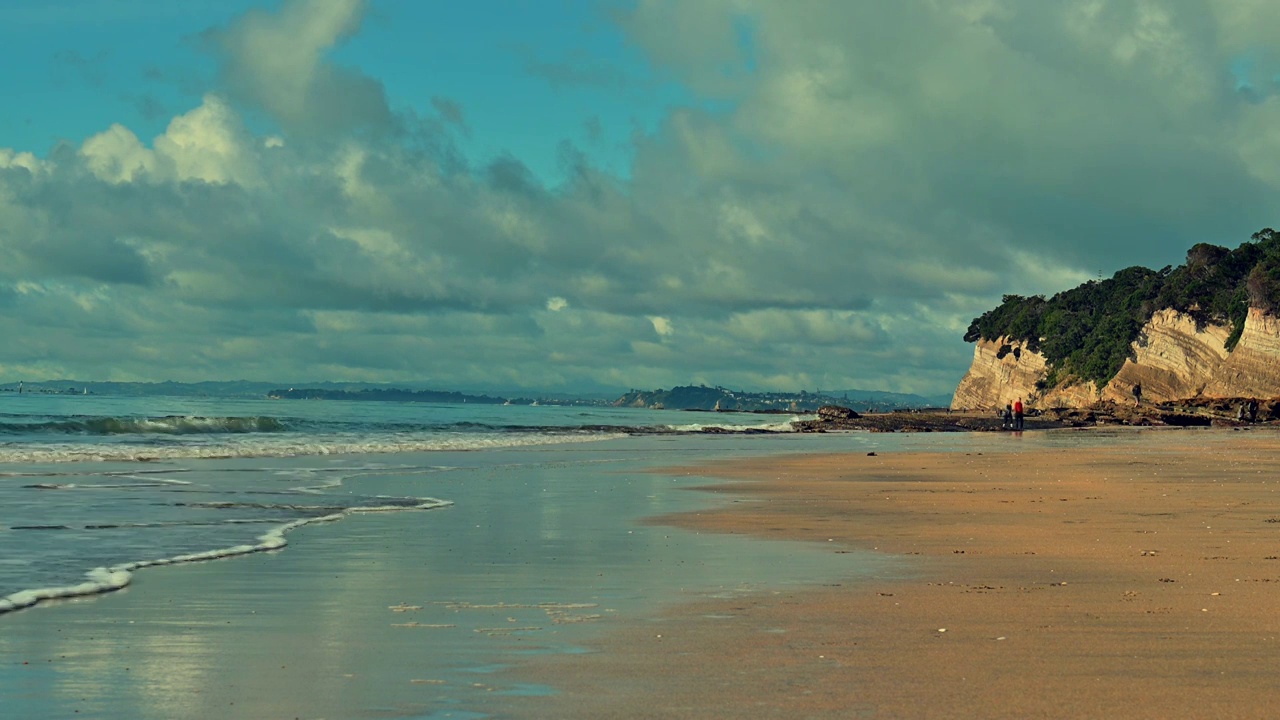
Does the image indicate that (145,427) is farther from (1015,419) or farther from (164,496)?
(1015,419)

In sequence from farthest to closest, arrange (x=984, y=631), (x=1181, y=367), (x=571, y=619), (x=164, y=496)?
1. (x=1181, y=367)
2. (x=164, y=496)
3. (x=571, y=619)
4. (x=984, y=631)

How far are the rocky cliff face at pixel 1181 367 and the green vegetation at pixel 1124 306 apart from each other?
1308mm

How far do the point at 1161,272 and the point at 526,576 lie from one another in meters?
138

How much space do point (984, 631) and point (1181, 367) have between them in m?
106

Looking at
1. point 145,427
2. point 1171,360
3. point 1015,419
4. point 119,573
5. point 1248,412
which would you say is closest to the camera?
point 119,573

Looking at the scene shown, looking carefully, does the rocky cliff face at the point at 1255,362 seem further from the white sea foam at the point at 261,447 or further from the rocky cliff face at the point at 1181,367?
the white sea foam at the point at 261,447

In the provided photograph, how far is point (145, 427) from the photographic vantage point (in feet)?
204

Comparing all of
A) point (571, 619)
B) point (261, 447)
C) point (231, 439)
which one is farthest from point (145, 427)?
point (571, 619)

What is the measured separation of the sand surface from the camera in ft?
22.6

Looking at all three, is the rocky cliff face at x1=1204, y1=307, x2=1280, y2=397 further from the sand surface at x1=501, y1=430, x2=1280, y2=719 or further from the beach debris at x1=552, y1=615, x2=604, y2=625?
the beach debris at x1=552, y1=615, x2=604, y2=625

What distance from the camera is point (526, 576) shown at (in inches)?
478

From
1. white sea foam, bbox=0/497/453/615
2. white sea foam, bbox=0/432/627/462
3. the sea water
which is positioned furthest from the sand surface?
white sea foam, bbox=0/432/627/462

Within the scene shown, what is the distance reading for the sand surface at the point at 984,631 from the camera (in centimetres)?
688

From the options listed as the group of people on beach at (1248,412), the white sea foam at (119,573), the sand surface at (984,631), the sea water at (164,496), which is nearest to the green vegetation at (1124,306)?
the group of people on beach at (1248,412)
